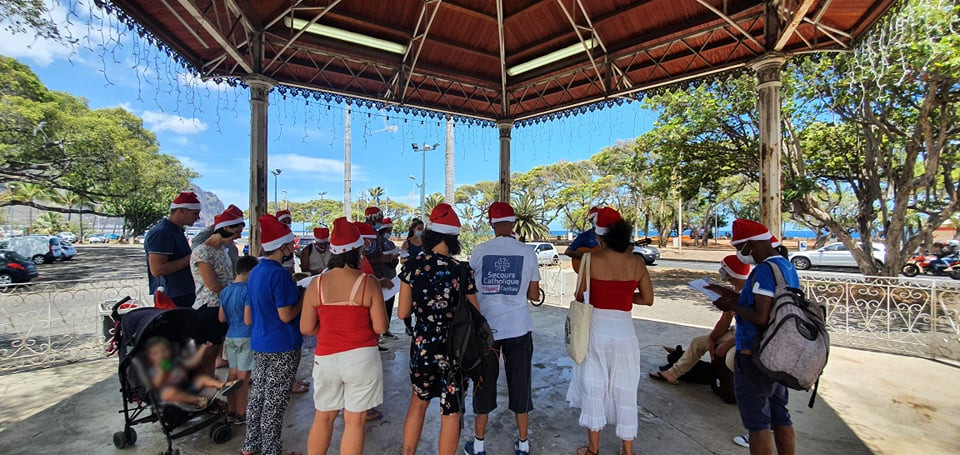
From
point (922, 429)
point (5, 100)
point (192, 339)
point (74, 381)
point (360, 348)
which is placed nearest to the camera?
point (360, 348)

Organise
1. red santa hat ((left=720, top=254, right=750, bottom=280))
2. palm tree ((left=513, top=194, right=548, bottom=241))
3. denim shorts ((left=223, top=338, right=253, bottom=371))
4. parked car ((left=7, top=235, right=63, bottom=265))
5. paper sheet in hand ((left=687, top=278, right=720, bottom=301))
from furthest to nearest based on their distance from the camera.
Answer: palm tree ((left=513, top=194, right=548, bottom=241)) → parked car ((left=7, top=235, right=63, bottom=265)) → red santa hat ((left=720, top=254, right=750, bottom=280)) → denim shorts ((left=223, top=338, right=253, bottom=371)) → paper sheet in hand ((left=687, top=278, right=720, bottom=301))

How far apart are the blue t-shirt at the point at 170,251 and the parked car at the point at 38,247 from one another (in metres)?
23.1

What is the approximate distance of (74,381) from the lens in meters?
3.86

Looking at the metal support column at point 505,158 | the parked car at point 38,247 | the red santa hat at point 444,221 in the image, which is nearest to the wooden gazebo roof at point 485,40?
the metal support column at point 505,158

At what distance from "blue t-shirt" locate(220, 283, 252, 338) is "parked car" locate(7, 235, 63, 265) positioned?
2391 centimetres

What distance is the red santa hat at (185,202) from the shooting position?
3115 mm

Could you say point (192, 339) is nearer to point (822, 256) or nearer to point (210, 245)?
point (210, 245)

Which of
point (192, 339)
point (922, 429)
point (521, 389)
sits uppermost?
point (192, 339)

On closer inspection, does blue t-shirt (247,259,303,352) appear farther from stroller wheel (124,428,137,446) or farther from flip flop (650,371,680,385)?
flip flop (650,371,680,385)

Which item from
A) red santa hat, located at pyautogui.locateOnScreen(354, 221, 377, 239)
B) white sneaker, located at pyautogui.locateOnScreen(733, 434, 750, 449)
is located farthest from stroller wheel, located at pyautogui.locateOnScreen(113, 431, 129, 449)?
white sneaker, located at pyautogui.locateOnScreen(733, 434, 750, 449)

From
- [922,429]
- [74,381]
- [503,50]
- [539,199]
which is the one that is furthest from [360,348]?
[539,199]

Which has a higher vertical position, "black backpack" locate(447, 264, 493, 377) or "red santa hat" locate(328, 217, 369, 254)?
"red santa hat" locate(328, 217, 369, 254)

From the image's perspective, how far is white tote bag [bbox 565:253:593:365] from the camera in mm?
2504

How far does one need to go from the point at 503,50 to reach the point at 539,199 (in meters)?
35.0
